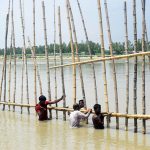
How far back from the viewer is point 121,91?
19062 millimetres

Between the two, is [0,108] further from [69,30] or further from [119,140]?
[119,140]

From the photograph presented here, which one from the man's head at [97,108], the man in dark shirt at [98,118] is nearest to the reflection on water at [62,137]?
the man in dark shirt at [98,118]

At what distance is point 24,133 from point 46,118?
183 cm

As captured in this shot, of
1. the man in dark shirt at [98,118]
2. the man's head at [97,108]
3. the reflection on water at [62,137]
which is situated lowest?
the reflection on water at [62,137]

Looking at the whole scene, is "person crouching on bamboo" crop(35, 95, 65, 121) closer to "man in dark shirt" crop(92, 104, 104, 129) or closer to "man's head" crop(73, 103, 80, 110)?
"man's head" crop(73, 103, 80, 110)

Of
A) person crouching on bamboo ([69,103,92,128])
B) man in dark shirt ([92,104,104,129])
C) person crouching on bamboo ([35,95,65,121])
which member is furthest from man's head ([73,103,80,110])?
person crouching on bamboo ([35,95,65,121])

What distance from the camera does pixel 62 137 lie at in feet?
29.8

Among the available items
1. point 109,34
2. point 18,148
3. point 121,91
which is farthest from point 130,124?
point 121,91

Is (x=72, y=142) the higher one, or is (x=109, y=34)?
(x=109, y=34)

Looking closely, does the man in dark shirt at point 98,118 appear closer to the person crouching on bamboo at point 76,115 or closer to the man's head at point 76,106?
the person crouching on bamboo at point 76,115

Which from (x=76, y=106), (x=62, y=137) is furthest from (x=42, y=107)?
(x=62, y=137)

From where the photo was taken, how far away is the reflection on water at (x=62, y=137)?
26.7 feet

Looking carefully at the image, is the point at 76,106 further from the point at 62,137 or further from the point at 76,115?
the point at 62,137

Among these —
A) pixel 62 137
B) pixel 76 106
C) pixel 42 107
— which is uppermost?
pixel 76 106
